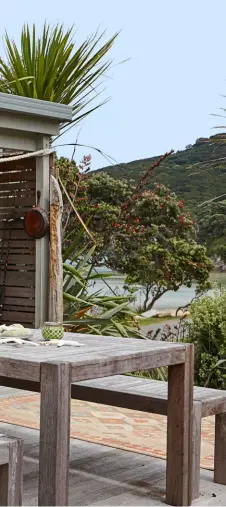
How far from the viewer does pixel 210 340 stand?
609 centimetres

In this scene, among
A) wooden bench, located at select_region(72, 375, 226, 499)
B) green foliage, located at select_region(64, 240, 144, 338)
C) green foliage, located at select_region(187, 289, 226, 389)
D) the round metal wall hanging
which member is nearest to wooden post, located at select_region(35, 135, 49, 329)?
the round metal wall hanging

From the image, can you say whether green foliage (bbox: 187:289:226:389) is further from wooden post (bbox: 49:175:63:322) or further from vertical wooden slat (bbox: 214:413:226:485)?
vertical wooden slat (bbox: 214:413:226:485)

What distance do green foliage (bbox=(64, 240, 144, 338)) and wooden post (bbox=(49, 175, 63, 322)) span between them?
13.3 inches

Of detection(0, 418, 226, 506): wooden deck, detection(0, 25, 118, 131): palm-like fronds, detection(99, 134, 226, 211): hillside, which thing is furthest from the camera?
detection(99, 134, 226, 211): hillside

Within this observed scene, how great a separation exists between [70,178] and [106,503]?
8.29 m

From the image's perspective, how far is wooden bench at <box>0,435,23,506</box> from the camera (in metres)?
2.58

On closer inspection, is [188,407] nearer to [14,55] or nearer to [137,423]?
[137,423]

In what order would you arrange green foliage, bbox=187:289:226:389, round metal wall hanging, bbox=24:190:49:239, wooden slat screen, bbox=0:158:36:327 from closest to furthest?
green foliage, bbox=187:289:226:389 → round metal wall hanging, bbox=24:190:49:239 → wooden slat screen, bbox=0:158:36:327

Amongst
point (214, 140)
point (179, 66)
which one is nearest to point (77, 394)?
point (214, 140)

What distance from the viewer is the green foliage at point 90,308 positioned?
681 cm

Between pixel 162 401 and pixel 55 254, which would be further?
pixel 55 254

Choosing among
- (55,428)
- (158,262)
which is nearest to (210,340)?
(55,428)

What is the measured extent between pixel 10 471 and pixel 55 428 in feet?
0.74

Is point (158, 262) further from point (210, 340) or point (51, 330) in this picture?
point (51, 330)
